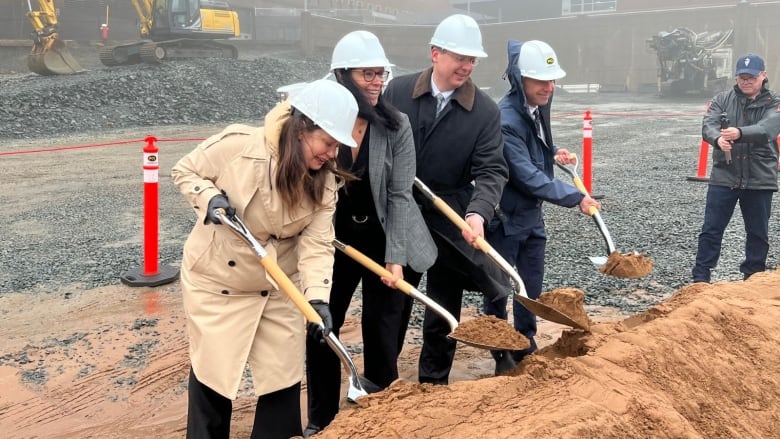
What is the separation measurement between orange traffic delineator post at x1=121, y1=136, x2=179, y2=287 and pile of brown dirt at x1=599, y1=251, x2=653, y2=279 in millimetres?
3535

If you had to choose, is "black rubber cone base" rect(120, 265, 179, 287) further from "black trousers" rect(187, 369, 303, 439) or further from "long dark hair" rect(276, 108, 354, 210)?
"long dark hair" rect(276, 108, 354, 210)

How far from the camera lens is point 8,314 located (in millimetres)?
5066

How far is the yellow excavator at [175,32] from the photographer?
867 inches

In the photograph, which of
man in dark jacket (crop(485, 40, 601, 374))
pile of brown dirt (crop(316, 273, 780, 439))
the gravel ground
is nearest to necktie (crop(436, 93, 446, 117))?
man in dark jacket (crop(485, 40, 601, 374))

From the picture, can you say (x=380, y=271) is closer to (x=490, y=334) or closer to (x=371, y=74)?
(x=490, y=334)

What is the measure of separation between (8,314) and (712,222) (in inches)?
209

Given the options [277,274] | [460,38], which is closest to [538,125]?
[460,38]

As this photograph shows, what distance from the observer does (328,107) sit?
2506 millimetres

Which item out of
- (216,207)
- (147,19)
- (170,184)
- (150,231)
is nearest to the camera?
(216,207)

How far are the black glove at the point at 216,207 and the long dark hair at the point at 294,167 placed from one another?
0.20 m

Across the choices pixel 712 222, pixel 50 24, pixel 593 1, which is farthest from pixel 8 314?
pixel 593 1

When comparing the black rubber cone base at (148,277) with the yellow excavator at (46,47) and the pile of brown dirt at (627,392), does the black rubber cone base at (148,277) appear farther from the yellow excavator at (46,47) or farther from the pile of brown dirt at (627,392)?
the yellow excavator at (46,47)

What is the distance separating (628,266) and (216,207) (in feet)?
8.19

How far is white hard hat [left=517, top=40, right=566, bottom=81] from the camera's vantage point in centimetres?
368
